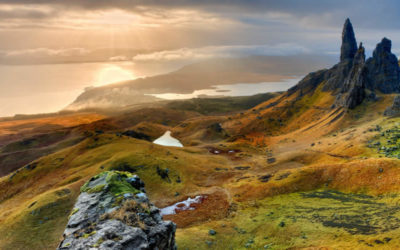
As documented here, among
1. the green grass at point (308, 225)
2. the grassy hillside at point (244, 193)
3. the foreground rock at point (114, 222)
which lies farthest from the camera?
the grassy hillside at point (244, 193)

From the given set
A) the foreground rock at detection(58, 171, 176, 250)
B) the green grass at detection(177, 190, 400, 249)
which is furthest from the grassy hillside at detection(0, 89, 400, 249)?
the foreground rock at detection(58, 171, 176, 250)

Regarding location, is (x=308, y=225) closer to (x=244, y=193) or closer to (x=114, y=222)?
(x=244, y=193)

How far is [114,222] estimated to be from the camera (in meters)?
18.6

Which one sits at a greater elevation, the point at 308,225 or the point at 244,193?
the point at 308,225

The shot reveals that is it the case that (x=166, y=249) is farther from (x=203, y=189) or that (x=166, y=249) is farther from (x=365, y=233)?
(x=203, y=189)

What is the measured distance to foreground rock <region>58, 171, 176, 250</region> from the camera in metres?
17.1

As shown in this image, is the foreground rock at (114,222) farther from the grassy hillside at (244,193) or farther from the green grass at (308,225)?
the green grass at (308,225)

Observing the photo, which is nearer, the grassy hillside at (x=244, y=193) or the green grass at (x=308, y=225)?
the green grass at (x=308, y=225)

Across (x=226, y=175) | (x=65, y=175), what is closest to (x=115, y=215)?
(x=226, y=175)

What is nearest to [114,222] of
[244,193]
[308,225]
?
[308,225]

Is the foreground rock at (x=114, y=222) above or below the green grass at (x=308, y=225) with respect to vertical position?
above

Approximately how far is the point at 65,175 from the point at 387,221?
10498 centimetres

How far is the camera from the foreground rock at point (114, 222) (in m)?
17.1

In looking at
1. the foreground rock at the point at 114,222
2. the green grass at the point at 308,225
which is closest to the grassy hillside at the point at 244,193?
the green grass at the point at 308,225
